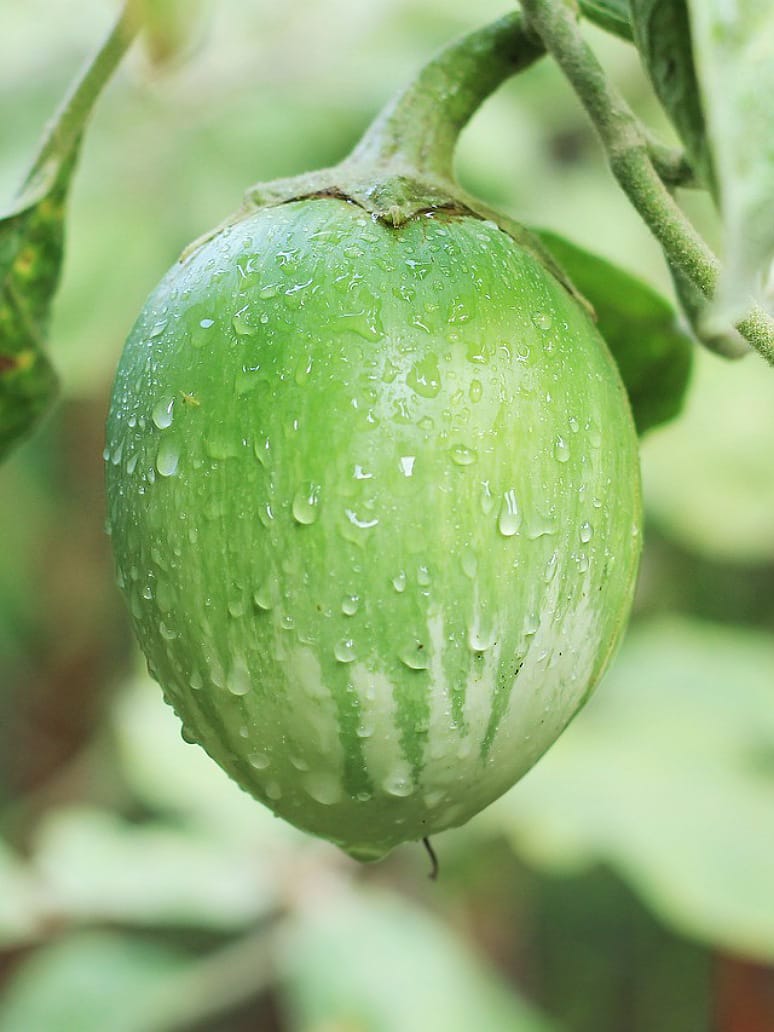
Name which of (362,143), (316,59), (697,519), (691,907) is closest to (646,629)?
(697,519)

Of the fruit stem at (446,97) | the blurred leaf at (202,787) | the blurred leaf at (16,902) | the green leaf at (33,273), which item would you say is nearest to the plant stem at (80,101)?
the green leaf at (33,273)

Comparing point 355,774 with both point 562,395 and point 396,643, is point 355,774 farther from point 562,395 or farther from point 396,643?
point 562,395

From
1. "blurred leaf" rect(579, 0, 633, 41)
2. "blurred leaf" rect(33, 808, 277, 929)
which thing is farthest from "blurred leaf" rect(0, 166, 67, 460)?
"blurred leaf" rect(33, 808, 277, 929)

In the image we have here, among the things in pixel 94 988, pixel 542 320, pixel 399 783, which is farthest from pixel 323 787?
pixel 94 988

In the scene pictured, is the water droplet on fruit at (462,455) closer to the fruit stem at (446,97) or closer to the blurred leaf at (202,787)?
the fruit stem at (446,97)

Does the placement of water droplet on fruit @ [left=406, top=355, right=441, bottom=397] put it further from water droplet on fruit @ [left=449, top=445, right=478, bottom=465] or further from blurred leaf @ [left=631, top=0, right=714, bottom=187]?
blurred leaf @ [left=631, top=0, right=714, bottom=187]
